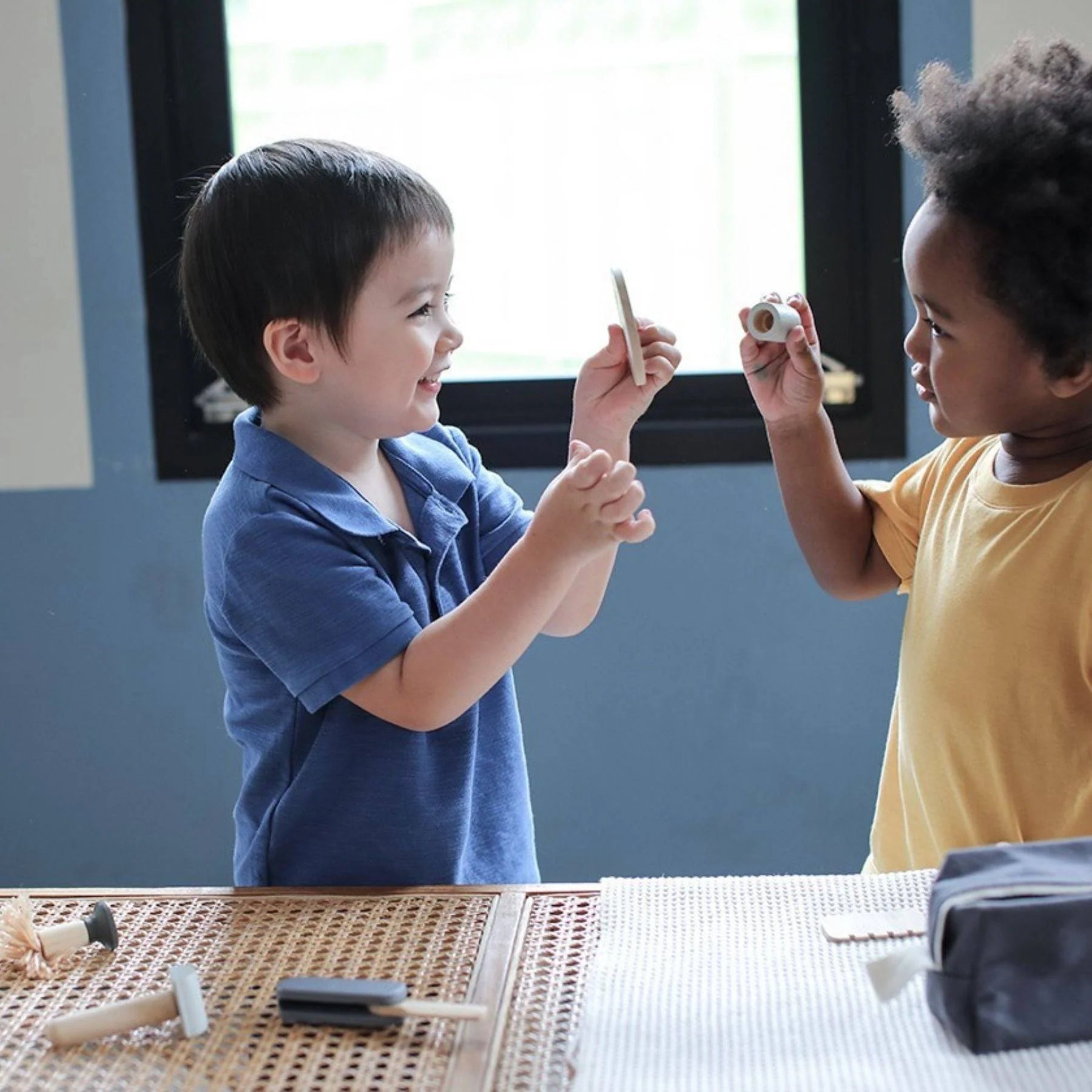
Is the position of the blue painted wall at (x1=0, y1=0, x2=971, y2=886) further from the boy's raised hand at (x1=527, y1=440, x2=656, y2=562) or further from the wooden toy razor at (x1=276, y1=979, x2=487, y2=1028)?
the wooden toy razor at (x1=276, y1=979, x2=487, y2=1028)

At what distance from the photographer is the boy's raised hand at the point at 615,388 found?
3.61 feet

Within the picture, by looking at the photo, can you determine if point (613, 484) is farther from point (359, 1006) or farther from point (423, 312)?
point (359, 1006)

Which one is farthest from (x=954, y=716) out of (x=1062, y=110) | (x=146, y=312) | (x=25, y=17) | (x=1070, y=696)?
(x=25, y=17)

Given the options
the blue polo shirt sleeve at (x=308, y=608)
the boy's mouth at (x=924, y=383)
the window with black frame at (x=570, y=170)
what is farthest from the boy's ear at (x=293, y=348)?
the window with black frame at (x=570, y=170)

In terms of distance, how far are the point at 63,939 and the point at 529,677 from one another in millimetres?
1227

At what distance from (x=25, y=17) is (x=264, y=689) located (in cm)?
137

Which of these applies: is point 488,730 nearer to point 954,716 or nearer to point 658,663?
point 954,716

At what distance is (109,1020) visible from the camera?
0.72 meters

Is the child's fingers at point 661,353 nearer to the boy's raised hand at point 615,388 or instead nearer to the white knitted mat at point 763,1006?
the boy's raised hand at point 615,388

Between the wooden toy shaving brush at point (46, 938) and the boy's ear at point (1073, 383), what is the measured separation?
68 cm

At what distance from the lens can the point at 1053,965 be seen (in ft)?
2.16

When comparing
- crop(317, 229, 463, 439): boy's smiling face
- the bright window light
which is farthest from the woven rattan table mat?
the bright window light

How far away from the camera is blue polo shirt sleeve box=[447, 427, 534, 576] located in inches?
44.0

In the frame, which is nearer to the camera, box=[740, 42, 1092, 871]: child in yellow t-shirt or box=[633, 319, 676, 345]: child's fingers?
box=[740, 42, 1092, 871]: child in yellow t-shirt
